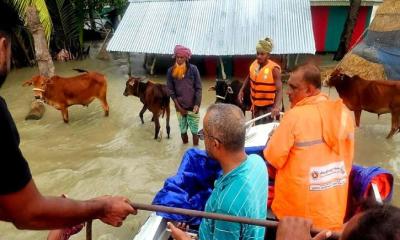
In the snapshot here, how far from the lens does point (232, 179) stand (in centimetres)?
221

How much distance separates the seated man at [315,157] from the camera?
9.80ft

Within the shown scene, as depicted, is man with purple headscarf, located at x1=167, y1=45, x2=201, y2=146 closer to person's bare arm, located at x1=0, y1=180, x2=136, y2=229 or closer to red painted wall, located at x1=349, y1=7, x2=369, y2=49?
person's bare arm, located at x1=0, y1=180, x2=136, y2=229

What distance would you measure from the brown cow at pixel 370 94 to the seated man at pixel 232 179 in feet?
20.1

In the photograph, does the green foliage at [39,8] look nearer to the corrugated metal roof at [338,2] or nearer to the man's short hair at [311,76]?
the man's short hair at [311,76]

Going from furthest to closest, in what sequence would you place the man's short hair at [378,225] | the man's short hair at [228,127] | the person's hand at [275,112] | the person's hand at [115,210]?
1. the person's hand at [275,112]
2. the man's short hair at [228,127]
3. the person's hand at [115,210]
4. the man's short hair at [378,225]

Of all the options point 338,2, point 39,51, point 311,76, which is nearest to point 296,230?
point 311,76

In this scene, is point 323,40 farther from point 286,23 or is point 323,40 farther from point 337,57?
point 286,23

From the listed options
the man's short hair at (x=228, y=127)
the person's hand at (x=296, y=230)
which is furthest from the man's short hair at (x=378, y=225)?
the man's short hair at (x=228, y=127)

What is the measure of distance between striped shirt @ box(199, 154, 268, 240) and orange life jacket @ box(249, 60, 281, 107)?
3786 millimetres

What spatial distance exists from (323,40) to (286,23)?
3967 mm

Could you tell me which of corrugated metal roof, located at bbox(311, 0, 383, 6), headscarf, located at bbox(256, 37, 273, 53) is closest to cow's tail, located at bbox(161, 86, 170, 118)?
headscarf, located at bbox(256, 37, 273, 53)

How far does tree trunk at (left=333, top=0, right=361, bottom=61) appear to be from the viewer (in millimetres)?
12912

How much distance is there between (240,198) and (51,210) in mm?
961

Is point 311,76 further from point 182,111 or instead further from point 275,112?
point 182,111
